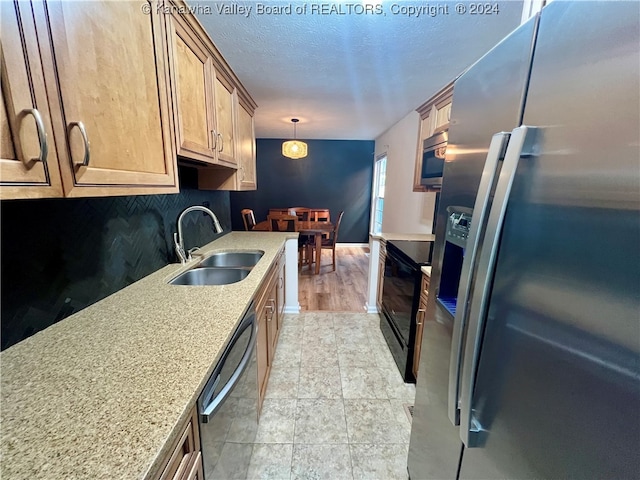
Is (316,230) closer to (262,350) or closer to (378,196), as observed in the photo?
(378,196)

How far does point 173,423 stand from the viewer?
23.2 inches

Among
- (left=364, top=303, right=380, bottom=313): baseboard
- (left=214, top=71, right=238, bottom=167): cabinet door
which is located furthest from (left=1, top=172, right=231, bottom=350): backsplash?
(left=364, top=303, right=380, bottom=313): baseboard

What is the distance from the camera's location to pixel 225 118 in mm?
1929

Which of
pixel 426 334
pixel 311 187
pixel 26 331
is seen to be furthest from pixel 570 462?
pixel 311 187

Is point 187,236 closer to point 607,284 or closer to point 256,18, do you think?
point 256,18

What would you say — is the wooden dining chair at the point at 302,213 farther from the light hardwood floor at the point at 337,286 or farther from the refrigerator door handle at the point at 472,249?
the refrigerator door handle at the point at 472,249

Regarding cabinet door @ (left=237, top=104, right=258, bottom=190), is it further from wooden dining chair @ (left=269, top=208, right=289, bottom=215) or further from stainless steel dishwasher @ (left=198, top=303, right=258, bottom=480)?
wooden dining chair @ (left=269, top=208, right=289, bottom=215)

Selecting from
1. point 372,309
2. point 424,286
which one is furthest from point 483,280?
point 372,309

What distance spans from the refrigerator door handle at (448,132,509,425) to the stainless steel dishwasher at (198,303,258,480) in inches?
28.6

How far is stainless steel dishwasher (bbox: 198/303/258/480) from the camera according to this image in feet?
2.60

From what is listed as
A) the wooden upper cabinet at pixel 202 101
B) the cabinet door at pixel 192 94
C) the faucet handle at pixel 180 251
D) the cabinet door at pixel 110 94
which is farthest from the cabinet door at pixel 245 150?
the cabinet door at pixel 110 94

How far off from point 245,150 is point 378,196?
399cm

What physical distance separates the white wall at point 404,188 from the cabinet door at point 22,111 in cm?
300

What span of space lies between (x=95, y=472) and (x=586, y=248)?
3.21ft
